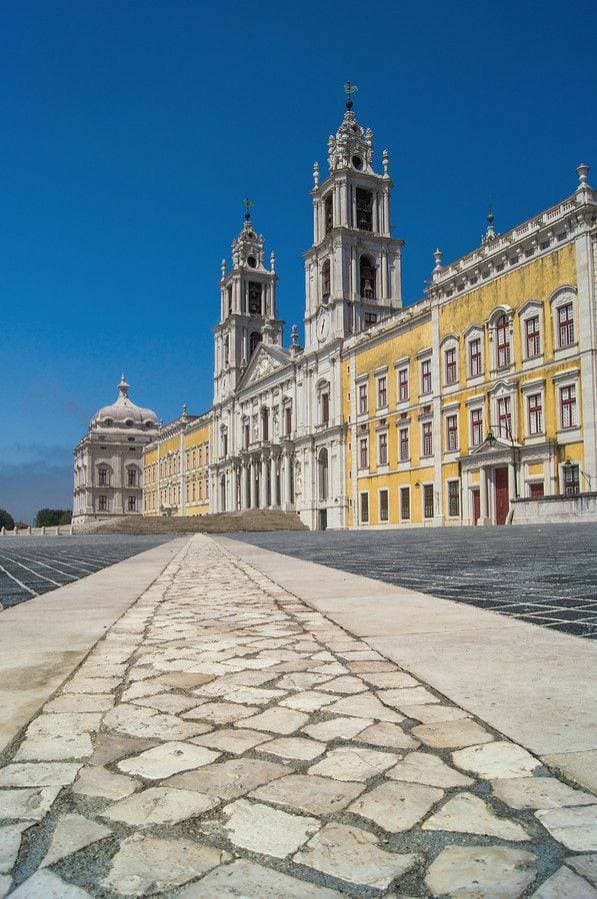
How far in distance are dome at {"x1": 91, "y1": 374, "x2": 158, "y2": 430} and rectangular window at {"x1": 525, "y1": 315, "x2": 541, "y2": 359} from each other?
266ft

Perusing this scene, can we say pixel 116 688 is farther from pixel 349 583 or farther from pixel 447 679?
pixel 349 583

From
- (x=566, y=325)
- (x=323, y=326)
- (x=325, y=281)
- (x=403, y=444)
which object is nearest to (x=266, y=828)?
(x=566, y=325)

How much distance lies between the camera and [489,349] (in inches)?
1264

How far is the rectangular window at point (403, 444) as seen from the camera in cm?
3846

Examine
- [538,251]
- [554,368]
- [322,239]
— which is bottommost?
[554,368]

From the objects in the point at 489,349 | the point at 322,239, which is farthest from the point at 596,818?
the point at 322,239

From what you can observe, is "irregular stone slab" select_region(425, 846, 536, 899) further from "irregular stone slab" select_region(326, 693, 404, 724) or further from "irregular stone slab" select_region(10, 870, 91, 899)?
"irregular stone slab" select_region(326, 693, 404, 724)

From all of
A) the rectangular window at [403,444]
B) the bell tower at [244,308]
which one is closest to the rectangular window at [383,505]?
the rectangular window at [403,444]

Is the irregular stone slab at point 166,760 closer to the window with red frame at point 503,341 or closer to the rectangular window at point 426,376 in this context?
the window with red frame at point 503,341

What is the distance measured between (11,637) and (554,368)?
2744 cm

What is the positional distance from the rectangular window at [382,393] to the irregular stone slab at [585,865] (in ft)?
130

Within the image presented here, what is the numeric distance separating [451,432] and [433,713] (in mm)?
33128

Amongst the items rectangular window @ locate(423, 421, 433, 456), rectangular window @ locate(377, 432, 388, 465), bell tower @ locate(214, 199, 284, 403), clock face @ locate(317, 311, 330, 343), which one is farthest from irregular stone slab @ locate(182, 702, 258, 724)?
bell tower @ locate(214, 199, 284, 403)

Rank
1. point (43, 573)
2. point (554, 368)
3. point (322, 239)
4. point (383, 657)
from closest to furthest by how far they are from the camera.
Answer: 1. point (383, 657)
2. point (43, 573)
3. point (554, 368)
4. point (322, 239)
